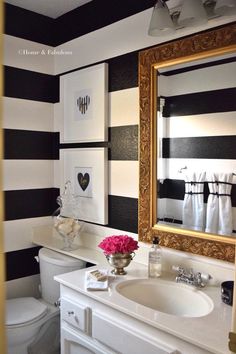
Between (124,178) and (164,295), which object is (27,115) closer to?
(124,178)

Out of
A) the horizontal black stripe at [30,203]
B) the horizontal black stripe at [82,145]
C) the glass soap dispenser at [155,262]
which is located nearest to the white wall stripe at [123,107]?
the horizontal black stripe at [82,145]

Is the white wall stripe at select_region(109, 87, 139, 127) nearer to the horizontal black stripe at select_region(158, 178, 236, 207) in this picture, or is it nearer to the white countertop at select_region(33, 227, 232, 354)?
the horizontal black stripe at select_region(158, 178, 236, 207)

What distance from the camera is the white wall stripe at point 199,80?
1.50 meters

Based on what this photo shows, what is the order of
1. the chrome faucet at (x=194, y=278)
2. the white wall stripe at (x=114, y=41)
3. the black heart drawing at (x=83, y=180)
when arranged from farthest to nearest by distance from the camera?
1. the black heart drawing at (x=83, y=180)
2. the white wall stripe at (x=114, y=41)
3. the chrome faucet at (x=194, y=278)

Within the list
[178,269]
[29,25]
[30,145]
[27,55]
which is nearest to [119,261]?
[178,269]

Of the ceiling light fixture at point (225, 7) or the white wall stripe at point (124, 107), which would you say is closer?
the ceiling light fixture at point (225, 7)

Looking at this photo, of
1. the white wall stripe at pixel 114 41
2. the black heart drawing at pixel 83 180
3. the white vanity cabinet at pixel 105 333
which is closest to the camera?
the white vanity cabinet at pixel 105 333

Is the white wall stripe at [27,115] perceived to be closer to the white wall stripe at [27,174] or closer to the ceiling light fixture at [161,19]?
the white wall stripe at [27,174]

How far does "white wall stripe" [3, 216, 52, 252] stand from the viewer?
7.80 ft

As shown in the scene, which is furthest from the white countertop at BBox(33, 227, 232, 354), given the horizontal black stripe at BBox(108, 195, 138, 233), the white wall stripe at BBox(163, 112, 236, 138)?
the white wall stripe at BBox(163, 112, 236, 138)

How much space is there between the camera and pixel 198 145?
162 cm

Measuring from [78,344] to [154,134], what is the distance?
3.86 ft

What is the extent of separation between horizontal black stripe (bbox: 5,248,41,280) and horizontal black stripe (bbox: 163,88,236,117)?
60.4 inches

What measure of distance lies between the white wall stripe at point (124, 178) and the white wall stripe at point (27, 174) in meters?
0.69
